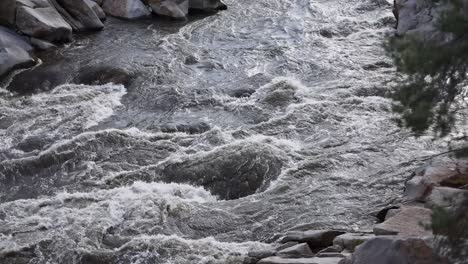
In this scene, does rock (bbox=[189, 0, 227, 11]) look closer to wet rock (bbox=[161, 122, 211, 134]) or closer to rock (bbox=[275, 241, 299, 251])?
wet rock (bbox=[161, 122, 211, 134])

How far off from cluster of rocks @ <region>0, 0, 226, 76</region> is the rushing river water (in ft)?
1.30

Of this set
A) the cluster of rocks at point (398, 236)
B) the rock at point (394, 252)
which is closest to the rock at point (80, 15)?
the cluster of rocks at point (398, 236)

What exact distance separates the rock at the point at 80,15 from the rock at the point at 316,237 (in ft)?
28.1

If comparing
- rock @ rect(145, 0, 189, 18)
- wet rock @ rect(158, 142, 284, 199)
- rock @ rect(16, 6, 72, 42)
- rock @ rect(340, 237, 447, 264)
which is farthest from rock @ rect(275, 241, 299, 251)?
rock @ rect(145, 0, 189, 18)

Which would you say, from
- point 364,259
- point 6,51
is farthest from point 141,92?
point 364,259

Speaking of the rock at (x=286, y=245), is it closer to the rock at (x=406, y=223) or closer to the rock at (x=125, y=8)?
the rock at (x=406, y=223)

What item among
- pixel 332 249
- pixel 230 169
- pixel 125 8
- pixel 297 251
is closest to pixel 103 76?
pixel 125 8

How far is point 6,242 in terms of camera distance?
26.1 feet

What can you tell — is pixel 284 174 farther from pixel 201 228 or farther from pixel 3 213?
pixel 3 213

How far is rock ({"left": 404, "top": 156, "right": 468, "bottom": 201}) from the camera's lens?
7.90 m

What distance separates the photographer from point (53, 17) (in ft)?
46.5

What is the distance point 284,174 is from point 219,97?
2928 millimetres

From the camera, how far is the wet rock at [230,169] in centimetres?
911

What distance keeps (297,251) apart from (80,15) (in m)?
9.22
